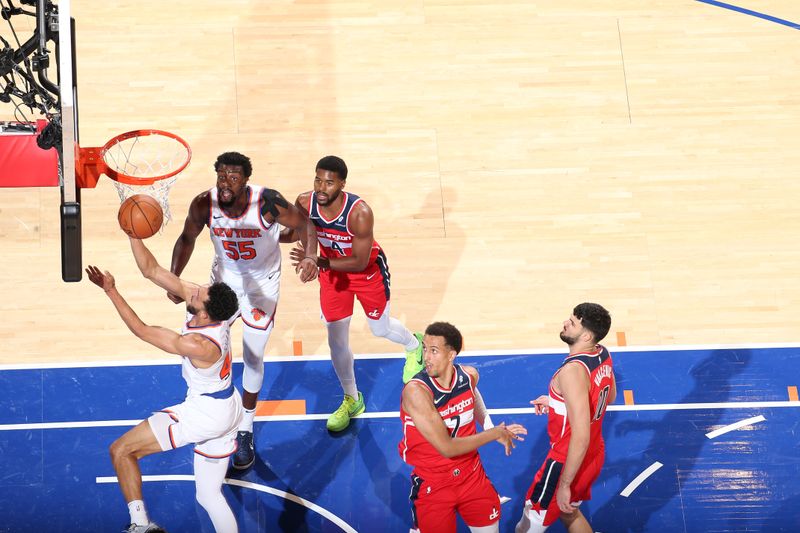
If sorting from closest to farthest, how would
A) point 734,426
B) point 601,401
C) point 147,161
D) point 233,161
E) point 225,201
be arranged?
1. point 601,401
2. point 233,161
3. point 225,201
4. point 734,426
5. point 147,161

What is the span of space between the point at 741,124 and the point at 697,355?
9.09 ft

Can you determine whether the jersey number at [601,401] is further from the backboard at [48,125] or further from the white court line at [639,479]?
the backboard at [48,125]

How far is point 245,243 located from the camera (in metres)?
6.94

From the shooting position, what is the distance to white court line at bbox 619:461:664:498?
7.21 m

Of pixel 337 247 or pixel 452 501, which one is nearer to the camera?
pixel 452 501

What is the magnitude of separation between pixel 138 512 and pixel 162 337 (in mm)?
1139

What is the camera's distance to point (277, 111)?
31.3 feet

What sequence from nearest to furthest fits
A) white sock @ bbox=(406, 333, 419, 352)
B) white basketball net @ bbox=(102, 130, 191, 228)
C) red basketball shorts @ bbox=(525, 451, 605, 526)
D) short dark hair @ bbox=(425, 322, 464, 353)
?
short dark hair @ bbox=(425, 322, 464, 353) < red basketball shorts @ bbox=(525, 451, 605, 526) < white sock @ bbox=(406, 333, 419, 352) < white basketball net @ bbox=(102, 130, 191, 228)

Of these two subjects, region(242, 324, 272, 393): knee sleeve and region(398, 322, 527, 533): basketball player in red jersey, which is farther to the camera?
region(242, 324, 272, 393): knee sleeve

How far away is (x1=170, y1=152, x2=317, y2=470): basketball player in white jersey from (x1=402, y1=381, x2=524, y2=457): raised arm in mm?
1683

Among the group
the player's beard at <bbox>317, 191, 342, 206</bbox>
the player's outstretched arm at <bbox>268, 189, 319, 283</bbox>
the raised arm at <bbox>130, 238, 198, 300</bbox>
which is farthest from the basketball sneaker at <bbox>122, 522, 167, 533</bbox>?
the player's beard at <bbox>317, 191, 342, 206</bbox>

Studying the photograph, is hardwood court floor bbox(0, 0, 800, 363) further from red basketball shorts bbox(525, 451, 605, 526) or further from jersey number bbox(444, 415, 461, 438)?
jersey number bbox(444, 415, 461, 438)

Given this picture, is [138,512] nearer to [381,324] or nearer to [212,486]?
[212,486]

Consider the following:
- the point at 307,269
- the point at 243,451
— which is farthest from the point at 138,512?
the point at 307,269
